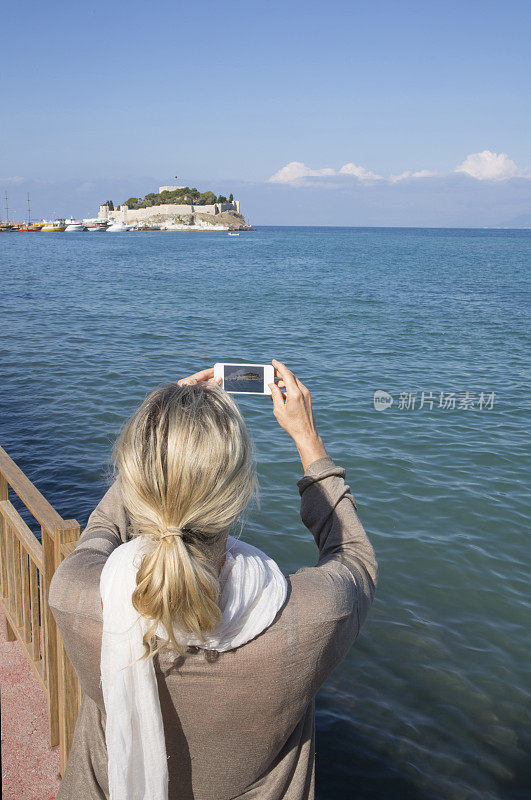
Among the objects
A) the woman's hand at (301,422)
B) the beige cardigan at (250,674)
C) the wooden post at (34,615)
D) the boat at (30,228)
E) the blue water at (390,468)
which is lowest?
the blue water at (390,468)

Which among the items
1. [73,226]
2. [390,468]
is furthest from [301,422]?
[73,226]

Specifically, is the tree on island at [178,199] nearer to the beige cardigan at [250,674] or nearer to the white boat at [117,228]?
the white boat at [117,228]

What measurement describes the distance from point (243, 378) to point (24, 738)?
2.31 m

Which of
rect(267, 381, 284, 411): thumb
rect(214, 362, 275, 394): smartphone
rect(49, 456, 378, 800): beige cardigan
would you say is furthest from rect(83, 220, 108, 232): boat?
rect(49, 456, 378, 800): beige cardigan

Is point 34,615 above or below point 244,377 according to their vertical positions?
below

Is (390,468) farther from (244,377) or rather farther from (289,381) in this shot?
(289,381)

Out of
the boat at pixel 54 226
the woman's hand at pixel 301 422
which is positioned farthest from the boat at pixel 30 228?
the woman's hand at pixel 301 422

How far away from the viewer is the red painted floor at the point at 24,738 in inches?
112

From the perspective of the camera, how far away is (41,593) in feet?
9.12

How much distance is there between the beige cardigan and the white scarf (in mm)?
36

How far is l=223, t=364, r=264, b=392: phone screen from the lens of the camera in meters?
1.80

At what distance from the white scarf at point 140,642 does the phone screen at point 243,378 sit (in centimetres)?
58

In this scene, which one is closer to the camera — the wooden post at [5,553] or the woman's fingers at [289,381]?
the woman's fingers at [289,381]

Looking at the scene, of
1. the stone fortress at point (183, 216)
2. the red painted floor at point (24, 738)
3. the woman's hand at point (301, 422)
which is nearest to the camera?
the woman's hand at point (301, 422)
